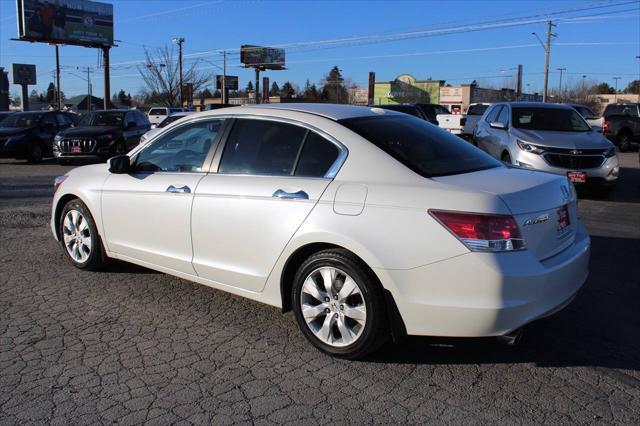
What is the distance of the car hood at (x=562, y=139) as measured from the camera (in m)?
9.77

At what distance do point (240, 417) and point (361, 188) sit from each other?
1.53m

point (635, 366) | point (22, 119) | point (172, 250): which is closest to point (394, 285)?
point (635, 366)

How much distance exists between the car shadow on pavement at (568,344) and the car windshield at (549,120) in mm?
6230

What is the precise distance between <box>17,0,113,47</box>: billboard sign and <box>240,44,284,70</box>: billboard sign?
29.4 m

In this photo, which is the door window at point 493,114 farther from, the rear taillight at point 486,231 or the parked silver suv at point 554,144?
the rear taillight at point 486,231

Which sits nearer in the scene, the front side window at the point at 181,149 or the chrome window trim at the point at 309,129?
the chrome window trim at the point at 309,129

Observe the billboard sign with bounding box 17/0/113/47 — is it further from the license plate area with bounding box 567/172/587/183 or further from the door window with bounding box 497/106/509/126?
the license plate area with bounding box 567/172/587/183

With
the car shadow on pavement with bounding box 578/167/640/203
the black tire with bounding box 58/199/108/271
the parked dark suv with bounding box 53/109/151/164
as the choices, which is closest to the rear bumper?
the black tire with bounding box 58/199/108/271

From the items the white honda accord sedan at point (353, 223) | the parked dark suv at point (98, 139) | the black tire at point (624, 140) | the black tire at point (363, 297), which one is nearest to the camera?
the white honda accord sedan at point (353, 223)

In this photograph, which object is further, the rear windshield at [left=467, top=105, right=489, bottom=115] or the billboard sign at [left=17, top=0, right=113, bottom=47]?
the billboard sign at [left=17, top=0, right=113, bottom=47]

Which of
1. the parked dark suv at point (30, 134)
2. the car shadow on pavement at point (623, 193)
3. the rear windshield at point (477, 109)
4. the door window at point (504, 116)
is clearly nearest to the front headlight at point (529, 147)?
the door window at point (504, 116)

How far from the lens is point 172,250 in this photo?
4680 millimetres

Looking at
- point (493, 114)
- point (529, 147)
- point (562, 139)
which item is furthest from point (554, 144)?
point (493, 114)

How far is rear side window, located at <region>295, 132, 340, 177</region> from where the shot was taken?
390cm
